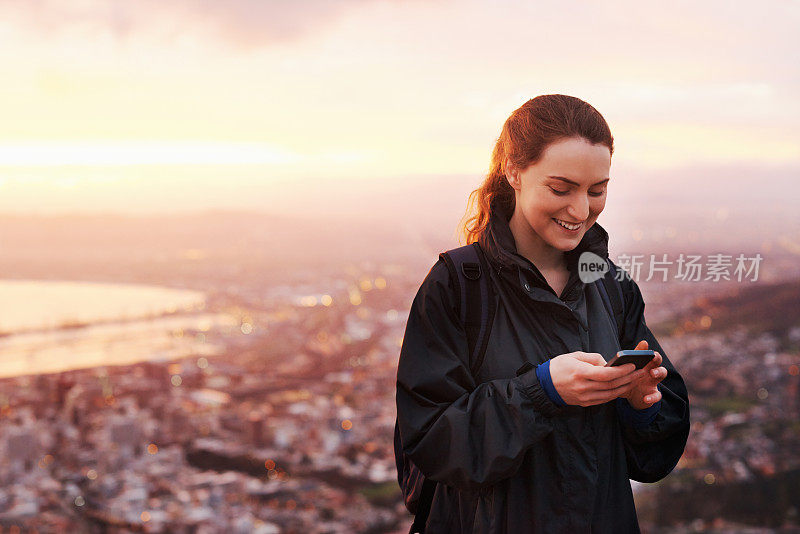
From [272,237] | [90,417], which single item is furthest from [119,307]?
[90,417]

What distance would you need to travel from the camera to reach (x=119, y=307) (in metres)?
15.2

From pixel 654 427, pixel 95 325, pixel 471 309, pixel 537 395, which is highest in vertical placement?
pixel 471 309

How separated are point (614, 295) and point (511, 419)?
0.38m

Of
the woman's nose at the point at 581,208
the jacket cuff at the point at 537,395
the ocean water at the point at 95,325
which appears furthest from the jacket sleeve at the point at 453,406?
the ocean water at the point at 95,325

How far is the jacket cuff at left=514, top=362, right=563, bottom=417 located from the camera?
3.31 ft

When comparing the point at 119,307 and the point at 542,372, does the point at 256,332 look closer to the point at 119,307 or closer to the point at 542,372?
the point at 119,307

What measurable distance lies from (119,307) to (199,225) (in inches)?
119

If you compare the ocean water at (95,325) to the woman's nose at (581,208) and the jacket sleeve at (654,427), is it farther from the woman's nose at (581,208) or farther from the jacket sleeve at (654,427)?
the woman's nose at (581,208)

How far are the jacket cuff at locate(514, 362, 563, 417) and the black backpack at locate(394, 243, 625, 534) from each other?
0.05m

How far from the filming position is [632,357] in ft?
3.15

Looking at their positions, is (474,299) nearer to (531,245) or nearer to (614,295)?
(531,245)

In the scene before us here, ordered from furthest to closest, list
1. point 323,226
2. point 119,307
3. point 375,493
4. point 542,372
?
point 323,226 → point 119,307 → point 375,493 → point 542,372

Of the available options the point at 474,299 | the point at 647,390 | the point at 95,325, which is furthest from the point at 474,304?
the point at 95,325

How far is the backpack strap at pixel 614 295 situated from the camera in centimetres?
124
